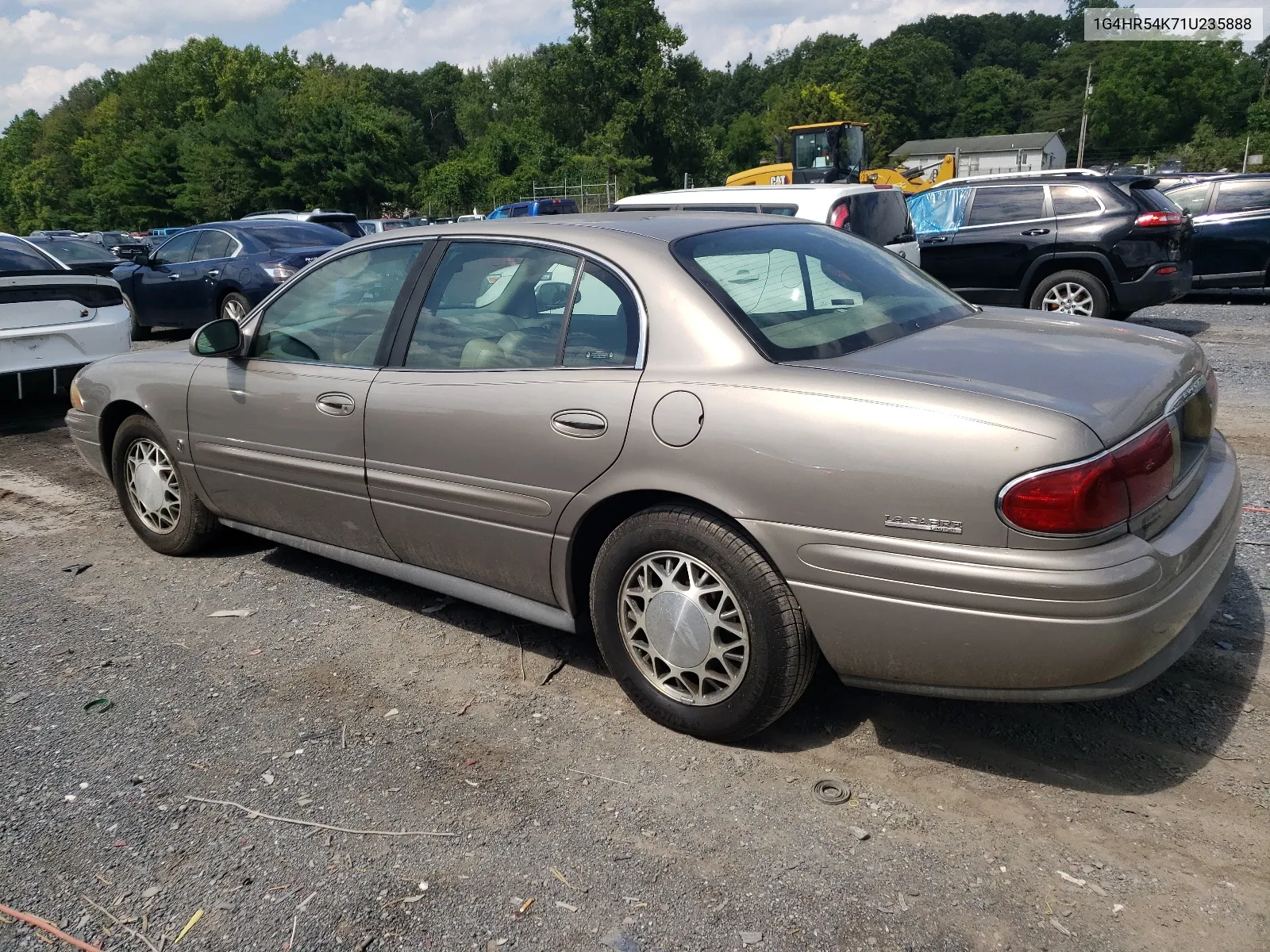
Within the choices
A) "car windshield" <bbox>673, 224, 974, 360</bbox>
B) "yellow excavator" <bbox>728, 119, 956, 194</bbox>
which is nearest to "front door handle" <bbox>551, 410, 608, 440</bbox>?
"car windshield" <bbox>673, 224, 974, 360</bbox>

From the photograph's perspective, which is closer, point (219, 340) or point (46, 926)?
point (46, 926)

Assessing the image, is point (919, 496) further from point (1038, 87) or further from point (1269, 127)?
point (1038, 87)

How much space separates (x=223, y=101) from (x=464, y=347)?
3655 inches

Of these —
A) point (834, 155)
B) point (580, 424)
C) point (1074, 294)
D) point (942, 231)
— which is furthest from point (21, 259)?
point (834, 155)

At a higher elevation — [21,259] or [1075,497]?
[21,259]

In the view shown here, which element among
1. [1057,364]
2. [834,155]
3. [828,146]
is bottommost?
[1057,364]

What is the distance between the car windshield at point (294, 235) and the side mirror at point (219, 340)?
849 cm

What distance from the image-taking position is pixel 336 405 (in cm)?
405

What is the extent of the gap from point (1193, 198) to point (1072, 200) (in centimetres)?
385

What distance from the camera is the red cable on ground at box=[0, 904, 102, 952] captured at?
2.49 m

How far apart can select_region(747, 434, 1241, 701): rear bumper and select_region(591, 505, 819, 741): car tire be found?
0.11 m

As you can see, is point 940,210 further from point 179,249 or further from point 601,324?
A: point 601,324

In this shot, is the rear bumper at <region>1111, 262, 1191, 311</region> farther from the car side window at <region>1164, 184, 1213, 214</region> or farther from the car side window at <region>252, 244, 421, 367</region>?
the car side window at <region>252, 244, 421, 367</region>

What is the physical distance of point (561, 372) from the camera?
3438 mm
